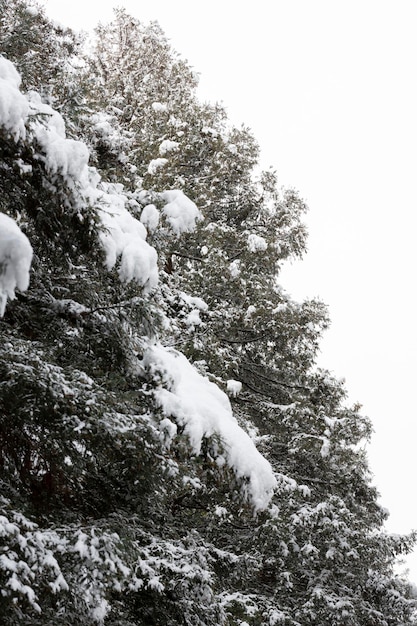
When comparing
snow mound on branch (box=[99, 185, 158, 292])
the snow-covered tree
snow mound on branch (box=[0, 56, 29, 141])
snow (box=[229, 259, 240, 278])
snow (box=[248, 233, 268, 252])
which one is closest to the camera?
snow mound on branch (box=[0, 56, 29, 141])

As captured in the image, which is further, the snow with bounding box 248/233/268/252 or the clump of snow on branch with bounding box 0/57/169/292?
the snow with bounding box 248/233/268/252

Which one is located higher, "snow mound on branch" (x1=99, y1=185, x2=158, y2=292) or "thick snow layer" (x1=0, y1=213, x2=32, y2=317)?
"snow mound on branch" (x1=99, y1=185, x2=158, y2=292)

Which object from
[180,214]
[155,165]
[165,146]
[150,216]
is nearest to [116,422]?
[150,216]

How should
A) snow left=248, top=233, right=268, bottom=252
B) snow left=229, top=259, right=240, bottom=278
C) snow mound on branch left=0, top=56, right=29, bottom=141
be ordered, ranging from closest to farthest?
snow mound on branch left=0, top=56, right=29, bottom=141 < snow left=229, top=259, right=240, bottom=278 < snow left=248, top=233, right=268, bottom=252

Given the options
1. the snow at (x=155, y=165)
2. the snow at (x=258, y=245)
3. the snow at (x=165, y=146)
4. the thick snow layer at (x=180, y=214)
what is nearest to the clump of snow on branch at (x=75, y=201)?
the thick snow layer at (x=180, y=214)

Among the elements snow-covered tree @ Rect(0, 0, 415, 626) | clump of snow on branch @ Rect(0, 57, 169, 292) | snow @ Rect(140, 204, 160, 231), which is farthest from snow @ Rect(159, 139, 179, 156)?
clump of snow on branch @ Rect(0, 57, 169, 292)

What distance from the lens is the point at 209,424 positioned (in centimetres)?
410

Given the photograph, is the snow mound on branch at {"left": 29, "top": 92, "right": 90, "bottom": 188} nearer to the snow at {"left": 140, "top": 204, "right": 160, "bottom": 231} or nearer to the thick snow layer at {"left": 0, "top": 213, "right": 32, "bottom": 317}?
the thick snow layer at {"left": 0, "top": 213, "right": 32, "bottom": 317}

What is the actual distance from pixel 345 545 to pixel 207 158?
736 cm

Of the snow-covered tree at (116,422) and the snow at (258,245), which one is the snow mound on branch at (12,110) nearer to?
the snow-covered tree at (116,422)

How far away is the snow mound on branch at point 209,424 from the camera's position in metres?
4.03

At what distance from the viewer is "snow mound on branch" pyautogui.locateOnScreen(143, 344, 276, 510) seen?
4.03 meters

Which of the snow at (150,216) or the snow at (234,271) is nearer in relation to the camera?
the snow at (150,216)

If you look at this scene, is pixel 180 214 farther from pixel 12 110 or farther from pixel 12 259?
pixel 12 259
